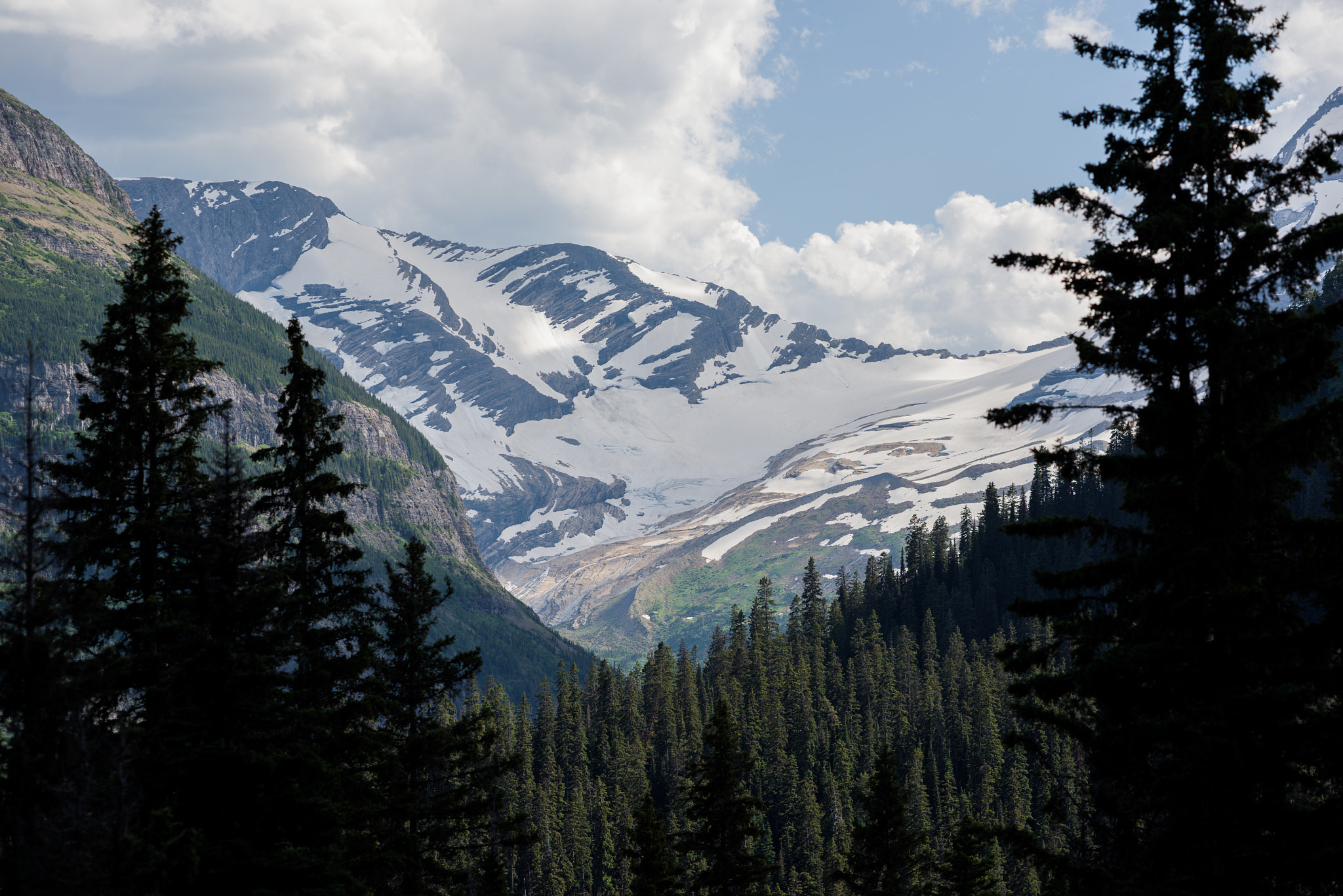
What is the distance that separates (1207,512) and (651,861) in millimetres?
25994

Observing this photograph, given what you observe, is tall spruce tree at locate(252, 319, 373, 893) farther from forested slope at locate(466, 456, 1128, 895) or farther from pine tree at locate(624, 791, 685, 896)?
forested slope at locate(466, 456, 1128, 895)

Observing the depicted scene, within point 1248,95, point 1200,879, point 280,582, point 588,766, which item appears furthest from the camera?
point 588,766

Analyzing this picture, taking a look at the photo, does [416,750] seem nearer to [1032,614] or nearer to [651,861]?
[651,861]

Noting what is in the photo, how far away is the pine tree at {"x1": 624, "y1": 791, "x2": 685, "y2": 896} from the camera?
33.4m

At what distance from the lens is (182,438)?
23.2m

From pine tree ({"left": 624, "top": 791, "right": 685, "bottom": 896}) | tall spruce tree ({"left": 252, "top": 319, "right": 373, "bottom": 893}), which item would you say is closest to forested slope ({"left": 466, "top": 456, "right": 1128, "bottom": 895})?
pine tree ({"left": 624, "top": 791, "right": 685, "bottom": 896})

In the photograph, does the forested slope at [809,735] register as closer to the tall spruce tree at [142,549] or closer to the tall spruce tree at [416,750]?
the tall spruce tree at [416,750]

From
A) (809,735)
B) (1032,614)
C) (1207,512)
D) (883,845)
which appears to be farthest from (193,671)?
(809,735)

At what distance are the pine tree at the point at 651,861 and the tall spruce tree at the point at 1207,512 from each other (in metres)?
22.1

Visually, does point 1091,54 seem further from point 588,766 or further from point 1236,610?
point 588,766

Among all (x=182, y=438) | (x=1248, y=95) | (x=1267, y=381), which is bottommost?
(x=1267, y=381)

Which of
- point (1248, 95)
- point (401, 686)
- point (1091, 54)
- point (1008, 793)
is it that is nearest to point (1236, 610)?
point (1248, 95)

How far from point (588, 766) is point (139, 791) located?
10036 centimetres

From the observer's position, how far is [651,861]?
33.6 metres
